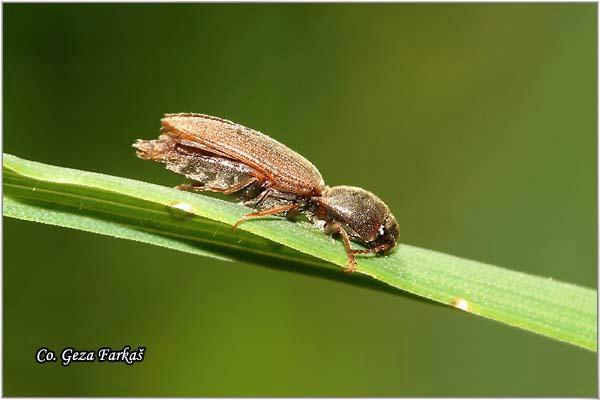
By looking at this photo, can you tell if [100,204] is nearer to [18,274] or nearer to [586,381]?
[18,274]

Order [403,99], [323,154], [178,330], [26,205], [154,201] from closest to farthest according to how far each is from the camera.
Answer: [154,201], [26,205], [178,330], [323,154], [403,99]

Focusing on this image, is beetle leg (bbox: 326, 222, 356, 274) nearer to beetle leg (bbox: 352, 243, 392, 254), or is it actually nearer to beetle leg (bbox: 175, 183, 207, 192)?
beetle leg (bbox: 352, 243, 392, 254)

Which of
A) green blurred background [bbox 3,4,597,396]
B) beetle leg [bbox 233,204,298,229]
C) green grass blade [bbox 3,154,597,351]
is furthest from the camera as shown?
green blurred background [bbox 3,4,597,396]

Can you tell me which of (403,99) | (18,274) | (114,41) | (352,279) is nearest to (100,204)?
(352,279)

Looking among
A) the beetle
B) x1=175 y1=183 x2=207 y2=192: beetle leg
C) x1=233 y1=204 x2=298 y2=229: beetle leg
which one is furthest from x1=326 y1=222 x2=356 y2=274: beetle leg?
x1=175 y1=183 x2=207 y2=192: beetle leg

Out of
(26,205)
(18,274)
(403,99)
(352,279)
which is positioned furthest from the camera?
(403,99)

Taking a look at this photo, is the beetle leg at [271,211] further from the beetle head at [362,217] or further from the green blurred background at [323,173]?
the green blurred background at [323,173]

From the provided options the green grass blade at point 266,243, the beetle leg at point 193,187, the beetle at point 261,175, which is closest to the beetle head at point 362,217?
the beetle at point 261,175

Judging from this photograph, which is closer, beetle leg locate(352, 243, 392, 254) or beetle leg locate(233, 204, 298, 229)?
beetle leg locate(233, 204, 298, 229)

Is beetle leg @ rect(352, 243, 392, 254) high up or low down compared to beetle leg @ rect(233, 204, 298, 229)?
down
